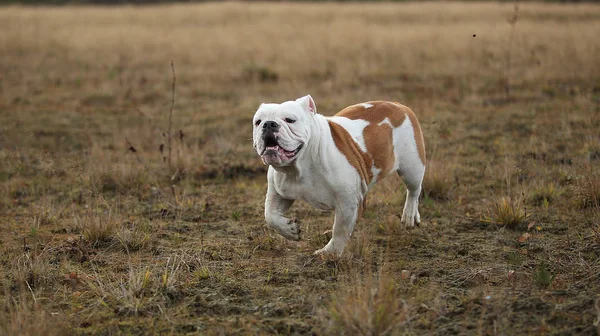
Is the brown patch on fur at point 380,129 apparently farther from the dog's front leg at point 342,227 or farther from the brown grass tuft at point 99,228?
the brown grass tuft at point 99,228

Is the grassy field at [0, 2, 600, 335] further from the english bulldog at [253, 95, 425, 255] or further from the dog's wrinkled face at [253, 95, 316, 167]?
the dog's wrinkled face at [253, 95, 316, 167]

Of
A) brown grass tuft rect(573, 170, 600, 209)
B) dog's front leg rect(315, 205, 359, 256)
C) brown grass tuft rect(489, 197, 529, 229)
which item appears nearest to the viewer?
dog's front leg rect(315, 205, 359, 256)

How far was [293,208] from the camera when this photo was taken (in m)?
7.21

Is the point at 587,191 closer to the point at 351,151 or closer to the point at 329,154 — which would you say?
the point at 351,151

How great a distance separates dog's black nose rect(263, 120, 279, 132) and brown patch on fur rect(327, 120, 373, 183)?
673 millimetres

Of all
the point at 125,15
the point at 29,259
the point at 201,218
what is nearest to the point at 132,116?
the point at 201,218

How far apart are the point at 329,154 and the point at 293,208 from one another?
2266 millimetres

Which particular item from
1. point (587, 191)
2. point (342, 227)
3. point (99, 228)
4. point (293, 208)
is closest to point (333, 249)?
point (342, 227)

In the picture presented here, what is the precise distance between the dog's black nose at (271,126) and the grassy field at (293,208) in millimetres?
1162

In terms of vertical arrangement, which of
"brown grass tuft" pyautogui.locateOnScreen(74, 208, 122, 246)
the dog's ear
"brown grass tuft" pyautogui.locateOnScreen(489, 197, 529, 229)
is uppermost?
the dog's ear

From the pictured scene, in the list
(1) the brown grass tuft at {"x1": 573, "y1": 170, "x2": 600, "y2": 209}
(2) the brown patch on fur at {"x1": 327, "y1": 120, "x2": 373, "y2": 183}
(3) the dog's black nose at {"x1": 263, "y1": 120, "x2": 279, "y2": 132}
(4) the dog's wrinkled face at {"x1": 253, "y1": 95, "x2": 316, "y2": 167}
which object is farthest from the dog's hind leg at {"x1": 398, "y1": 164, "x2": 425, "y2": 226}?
(3) the dog's black nose at {"x1": 263, "y1": 120, "x2": 279, "y2": 132}

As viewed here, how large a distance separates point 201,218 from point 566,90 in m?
8.23

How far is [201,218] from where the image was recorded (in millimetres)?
6688

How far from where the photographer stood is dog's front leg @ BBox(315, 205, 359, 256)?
512 cm
